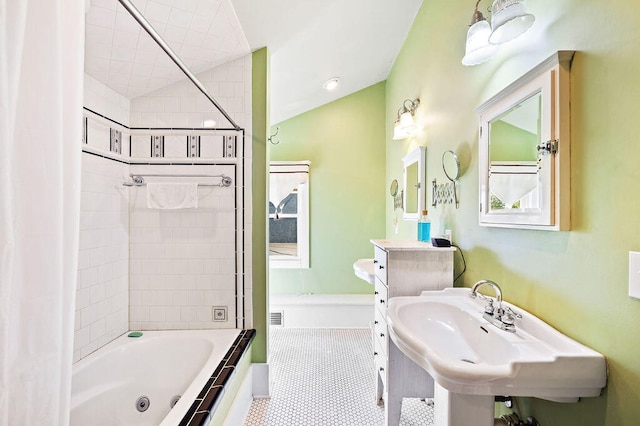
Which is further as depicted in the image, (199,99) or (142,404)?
(199,99)

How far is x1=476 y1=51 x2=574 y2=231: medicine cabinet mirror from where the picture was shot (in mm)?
945

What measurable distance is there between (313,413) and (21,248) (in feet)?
6.31

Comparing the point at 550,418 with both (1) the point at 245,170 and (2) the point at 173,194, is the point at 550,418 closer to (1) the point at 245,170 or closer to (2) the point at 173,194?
(1) the point at 245,170

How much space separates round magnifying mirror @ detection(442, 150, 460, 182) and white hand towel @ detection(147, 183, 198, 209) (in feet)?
5.54

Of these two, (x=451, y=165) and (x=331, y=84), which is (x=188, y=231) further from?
(x=331, y=84)

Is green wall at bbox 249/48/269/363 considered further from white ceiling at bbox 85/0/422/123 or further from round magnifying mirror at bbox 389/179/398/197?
round magnifying mirror at bbox 389/179/398/197

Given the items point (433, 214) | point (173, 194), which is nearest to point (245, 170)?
point (173, 194)

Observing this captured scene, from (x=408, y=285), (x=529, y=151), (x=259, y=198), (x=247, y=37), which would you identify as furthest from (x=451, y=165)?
(x=247, y=37)

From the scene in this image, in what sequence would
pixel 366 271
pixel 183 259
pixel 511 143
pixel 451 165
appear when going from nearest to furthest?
1. pixel 511 143
2. pixel 451 165
3. pixel 183 259
4. pixel 366 271

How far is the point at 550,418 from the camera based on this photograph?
3.34ft

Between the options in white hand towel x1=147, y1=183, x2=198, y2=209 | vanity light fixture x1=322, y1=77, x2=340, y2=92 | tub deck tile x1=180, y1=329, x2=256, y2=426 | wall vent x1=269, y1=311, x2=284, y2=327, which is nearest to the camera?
tub deck tile x1=180, y1=329, x2=256, y2=426

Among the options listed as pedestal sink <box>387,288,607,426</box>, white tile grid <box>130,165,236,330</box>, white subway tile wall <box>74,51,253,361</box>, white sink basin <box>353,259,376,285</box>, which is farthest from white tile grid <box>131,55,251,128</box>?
pedestal sink <box>387,288,607,426</box>

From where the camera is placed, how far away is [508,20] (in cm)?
108

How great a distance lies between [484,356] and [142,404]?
190cm
